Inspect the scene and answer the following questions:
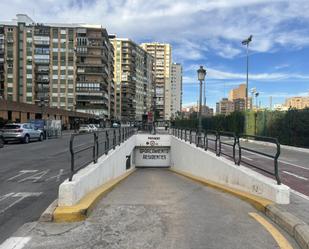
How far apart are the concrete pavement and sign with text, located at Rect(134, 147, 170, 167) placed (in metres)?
22.9

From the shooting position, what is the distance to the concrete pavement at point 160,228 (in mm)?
5254

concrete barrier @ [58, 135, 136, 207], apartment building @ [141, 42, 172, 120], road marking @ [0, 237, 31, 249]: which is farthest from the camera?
apartment building @ [141, 42, 172, 120]

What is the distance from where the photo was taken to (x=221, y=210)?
23.9 ft

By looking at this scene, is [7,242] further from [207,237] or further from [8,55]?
[8,55]

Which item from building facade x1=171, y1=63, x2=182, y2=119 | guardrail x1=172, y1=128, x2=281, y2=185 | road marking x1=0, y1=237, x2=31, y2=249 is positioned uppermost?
building facade x1=171, y1=63, x2=182, y2=119

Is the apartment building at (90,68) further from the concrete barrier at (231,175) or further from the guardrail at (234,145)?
the guardrail at (234,145)

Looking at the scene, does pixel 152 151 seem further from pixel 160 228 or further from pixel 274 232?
pixel 274 232

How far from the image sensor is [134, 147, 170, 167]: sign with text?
30.9 metres

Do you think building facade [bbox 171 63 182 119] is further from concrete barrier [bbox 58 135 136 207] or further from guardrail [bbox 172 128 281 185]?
concrete barrier [bbox 58 135 136 207]

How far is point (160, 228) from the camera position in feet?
19.5

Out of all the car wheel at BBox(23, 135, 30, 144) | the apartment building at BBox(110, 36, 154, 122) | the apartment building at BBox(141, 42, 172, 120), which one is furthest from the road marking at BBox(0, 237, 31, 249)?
the apartment building at BBox(110, 36, 154, 122)

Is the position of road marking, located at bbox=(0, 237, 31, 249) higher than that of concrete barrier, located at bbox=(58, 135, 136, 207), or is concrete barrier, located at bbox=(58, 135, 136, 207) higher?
concrete barrier, located at bbox=(58, 135, 136, 207)

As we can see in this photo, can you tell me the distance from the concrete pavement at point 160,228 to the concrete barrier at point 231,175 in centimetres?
51

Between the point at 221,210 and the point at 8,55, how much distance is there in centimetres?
11690
